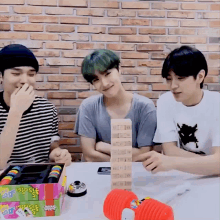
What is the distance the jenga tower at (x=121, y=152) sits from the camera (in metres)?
0.93

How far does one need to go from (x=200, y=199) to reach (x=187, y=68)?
29.4 inches

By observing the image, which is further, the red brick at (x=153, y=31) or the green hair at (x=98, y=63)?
the red brick at (x=153, y=31)

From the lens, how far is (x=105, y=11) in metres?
2.14

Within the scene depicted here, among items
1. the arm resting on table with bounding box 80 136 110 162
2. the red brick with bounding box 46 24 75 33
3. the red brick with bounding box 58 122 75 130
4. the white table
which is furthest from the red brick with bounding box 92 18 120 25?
the white table

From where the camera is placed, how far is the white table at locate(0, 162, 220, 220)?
84 cm

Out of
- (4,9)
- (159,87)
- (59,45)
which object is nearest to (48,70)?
(59,45)

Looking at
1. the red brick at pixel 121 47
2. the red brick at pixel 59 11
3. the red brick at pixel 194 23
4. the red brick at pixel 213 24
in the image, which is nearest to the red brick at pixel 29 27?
the red brick at pixel 59 11

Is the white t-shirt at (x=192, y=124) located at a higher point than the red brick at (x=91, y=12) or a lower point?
lower

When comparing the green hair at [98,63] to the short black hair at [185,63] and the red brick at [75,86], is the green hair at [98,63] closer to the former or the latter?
the short black hair at [185,63]

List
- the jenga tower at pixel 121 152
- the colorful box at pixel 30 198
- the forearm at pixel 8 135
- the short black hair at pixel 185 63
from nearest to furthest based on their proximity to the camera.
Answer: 1. the colorful box at pixel 30 198
2. the jenga tower at pixel 121 152
3. the forearm at pixel 8 135
4. the short black hair at pixel 185 63

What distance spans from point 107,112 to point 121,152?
75 centimetres

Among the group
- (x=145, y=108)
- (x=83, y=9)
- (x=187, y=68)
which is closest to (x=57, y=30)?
(x=83, y=9)

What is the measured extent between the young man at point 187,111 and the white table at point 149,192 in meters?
0.21

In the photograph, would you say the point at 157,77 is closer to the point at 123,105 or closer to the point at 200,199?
the point at 123,105
